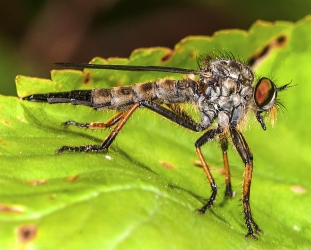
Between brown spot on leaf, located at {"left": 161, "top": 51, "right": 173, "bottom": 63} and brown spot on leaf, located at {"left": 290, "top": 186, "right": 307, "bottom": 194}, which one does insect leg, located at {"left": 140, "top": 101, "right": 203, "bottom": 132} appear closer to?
brown spot on leaf, located at {"left": 161, "top": 51, "right": 173, "bottom": 63}

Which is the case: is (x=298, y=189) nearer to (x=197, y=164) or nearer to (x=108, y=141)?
(x=197, y=164)

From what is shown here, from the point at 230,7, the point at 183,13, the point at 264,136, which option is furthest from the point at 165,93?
the point at 183,13

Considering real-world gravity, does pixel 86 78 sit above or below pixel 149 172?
above

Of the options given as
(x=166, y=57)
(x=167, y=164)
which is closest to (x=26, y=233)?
(x=167, y=164)

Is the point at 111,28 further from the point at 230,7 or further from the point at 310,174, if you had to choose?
the point at 310,174

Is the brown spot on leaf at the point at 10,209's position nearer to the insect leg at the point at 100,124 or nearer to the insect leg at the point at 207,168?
the insect leg at the point at 207,168

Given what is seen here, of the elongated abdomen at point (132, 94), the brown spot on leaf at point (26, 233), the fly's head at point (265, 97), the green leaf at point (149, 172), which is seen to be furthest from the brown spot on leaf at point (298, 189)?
the brown spot on leaf at point (26, 233)
